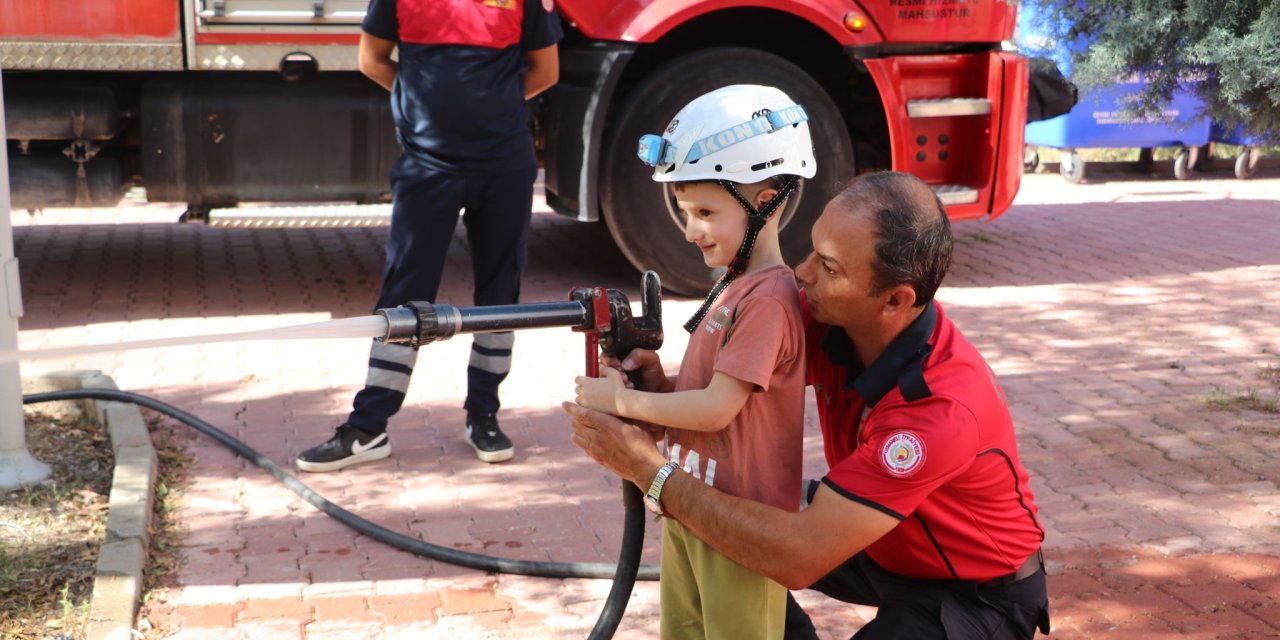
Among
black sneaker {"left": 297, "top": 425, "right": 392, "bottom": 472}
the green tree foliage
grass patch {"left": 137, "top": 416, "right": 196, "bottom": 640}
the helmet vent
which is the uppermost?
the green tree foliage

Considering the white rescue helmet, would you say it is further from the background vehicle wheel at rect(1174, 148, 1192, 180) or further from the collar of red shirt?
the background vehicle wheel at rect(1174, 148, 1192, 180)

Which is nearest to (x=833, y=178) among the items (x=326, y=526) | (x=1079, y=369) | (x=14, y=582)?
(x=1079, y=369)

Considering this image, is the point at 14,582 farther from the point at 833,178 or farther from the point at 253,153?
the point at 833,178

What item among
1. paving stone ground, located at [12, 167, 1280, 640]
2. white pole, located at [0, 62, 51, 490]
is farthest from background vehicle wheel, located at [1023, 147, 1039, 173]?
white pole, located at [0, 62, 51, 490]

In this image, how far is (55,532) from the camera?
14.0 feet

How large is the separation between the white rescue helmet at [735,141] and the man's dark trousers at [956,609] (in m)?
0.86

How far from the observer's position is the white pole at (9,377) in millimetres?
4504

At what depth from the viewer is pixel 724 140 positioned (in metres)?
2.56

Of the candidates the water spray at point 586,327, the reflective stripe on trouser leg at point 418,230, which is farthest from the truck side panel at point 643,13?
the water spray at point 586,327

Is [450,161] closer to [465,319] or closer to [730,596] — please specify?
[465,319]

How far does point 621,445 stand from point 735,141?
2.03 ft

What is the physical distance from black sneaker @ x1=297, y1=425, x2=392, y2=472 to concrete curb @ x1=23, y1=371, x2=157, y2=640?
1.76 feet

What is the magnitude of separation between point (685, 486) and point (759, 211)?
546 mm

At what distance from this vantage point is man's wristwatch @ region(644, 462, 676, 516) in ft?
8.52
